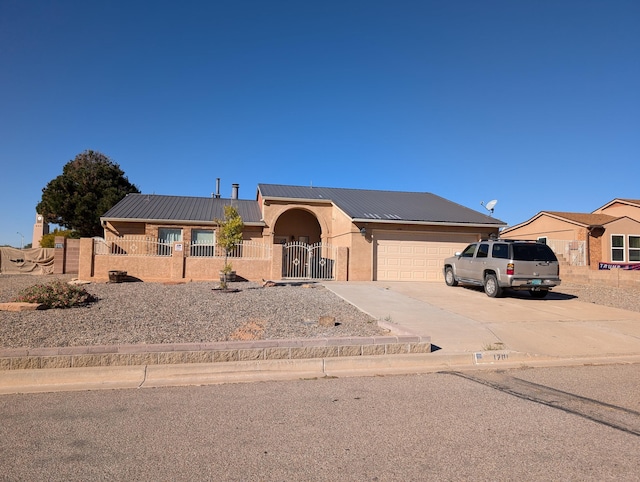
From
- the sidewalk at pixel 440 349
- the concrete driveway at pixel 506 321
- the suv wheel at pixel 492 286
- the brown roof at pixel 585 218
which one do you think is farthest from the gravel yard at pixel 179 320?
the brown roof at pixel 585 218

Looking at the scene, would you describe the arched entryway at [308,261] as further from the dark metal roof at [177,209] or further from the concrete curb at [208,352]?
the concrete curb at [208,352]

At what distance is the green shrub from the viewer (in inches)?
391

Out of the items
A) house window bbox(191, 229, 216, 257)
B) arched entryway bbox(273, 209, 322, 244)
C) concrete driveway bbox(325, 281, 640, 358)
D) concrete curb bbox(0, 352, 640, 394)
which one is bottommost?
concrete curb bbox(0, 352, 640, 394)

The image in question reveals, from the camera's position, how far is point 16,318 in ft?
28.1

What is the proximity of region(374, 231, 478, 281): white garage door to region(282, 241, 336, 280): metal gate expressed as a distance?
89.3 inches

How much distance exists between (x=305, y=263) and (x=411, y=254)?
4992mm

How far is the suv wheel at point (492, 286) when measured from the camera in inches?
571

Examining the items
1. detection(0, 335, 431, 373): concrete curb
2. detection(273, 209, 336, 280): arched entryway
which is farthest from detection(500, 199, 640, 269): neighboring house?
detection(0, 335, 431, 373): concrete curb

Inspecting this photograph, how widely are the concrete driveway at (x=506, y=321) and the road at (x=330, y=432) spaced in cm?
231

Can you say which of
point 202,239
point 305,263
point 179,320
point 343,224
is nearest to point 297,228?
point 202,239

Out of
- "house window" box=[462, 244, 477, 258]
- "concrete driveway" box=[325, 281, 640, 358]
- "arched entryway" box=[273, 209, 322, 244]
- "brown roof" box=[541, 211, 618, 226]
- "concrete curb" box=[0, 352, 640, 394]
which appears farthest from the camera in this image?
"arched entryway" box=[273, 209, 322, 244]

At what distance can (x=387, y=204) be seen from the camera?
2450 centimetres

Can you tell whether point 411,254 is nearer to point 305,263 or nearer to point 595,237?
point 305,263

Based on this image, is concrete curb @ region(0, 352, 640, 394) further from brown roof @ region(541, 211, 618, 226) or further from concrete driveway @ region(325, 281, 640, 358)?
brown roof @ region(541, 211, 618, 226)
